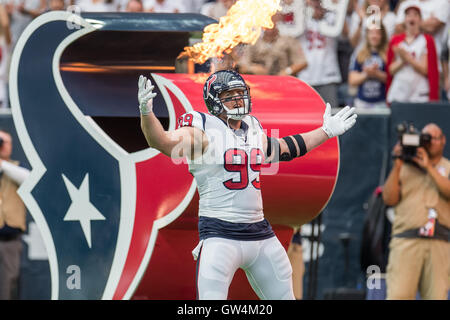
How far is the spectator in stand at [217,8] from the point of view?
10.8 metres

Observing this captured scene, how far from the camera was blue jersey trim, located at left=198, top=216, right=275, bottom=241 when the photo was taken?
6.23 meters

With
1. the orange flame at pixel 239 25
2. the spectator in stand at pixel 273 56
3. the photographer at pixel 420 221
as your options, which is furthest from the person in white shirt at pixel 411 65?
the orange flame at pixel 239 25

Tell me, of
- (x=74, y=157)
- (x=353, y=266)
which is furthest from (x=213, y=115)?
→ (x=353, y=266)

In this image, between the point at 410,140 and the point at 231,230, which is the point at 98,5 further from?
the point at 231,230

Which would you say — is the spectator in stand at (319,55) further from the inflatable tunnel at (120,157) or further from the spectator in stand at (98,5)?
the inflatable tunnel at (120,157)

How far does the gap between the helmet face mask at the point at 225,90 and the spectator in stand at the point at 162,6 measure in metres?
5.36

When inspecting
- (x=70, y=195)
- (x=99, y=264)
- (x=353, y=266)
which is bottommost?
(x=353, y=266)

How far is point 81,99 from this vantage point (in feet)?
28.2

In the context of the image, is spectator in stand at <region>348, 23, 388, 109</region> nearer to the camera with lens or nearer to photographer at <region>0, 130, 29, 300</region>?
the camera with lens

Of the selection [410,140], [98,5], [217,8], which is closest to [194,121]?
[410,140]

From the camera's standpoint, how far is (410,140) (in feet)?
30.3
